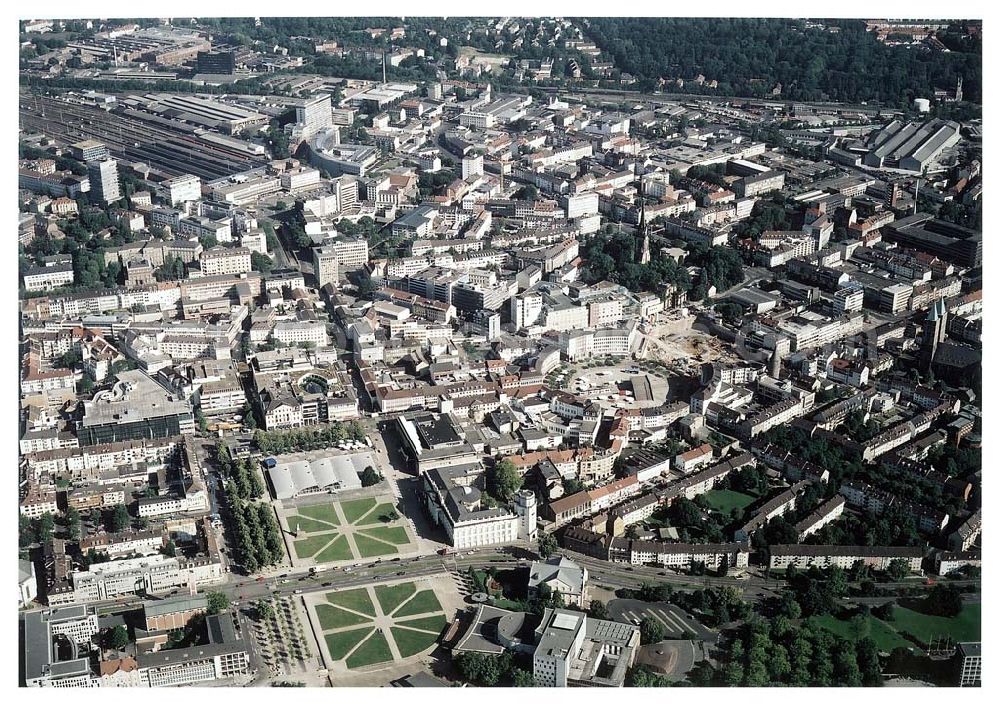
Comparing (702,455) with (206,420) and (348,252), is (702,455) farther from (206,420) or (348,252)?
(348,252)

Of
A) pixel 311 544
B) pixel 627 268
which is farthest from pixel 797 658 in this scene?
pixel 627 268

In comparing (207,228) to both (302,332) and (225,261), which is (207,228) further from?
(302,332)

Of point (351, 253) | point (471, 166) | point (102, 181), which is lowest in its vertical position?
point (351, 253)

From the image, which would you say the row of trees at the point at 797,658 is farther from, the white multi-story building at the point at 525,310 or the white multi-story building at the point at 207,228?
the white multi-story building at the point at 207,228

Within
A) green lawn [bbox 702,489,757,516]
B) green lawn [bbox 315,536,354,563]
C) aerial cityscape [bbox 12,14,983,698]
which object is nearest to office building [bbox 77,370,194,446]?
aerial cityscape [bbox 12,14,983,698]

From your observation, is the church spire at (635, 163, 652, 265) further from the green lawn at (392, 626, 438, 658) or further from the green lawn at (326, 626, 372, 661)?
the green lawn at (326, 626, 372, 661)

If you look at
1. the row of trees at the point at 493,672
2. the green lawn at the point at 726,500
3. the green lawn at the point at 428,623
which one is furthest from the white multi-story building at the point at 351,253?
the row of trees at the point at 493,672

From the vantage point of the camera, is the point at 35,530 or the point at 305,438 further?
the point at 305,438
